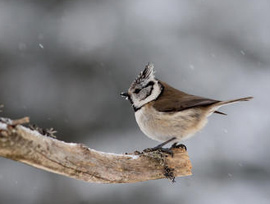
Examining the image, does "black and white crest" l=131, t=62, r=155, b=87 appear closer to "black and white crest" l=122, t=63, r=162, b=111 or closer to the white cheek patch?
"black and white crest" l=122, t=63, r=162, b=111

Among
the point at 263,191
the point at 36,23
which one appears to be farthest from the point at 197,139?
the point at 36,23

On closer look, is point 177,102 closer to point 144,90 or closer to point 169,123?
point 169,123

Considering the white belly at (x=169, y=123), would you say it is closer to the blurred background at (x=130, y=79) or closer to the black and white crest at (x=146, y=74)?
the black and white crest at (x=146, y=74)

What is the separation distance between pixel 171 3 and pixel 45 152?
672cm

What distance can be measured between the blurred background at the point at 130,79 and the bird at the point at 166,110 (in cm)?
309

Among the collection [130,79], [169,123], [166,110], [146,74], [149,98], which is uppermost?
[130,79]

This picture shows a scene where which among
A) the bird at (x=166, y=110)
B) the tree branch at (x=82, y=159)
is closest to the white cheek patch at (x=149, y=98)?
the bird at (x=166, y=110)

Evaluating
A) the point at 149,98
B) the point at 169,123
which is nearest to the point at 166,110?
the point at 169,123

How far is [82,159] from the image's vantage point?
4.27m

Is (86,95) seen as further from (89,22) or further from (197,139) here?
(197,139)

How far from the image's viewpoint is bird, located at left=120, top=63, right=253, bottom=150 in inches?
207

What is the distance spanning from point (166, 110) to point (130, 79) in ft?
12.4

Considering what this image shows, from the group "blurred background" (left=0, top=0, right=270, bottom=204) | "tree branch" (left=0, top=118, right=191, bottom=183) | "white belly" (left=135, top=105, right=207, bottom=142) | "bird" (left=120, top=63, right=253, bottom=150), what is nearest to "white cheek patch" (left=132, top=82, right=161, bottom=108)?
"bird" (left=120, top=63, right=253, bottom=150)

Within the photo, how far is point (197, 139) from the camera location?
866 cm
